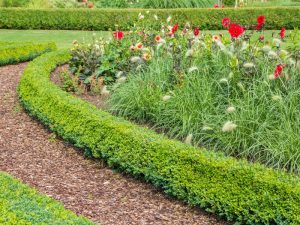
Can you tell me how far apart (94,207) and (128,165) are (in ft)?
2.43

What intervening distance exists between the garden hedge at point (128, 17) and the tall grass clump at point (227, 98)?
1059 centimetres

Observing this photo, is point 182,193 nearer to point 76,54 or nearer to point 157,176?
point 157,176

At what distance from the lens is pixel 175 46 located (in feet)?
25.3

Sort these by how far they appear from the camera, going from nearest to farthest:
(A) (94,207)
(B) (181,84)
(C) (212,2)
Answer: (A) (94,207)
(B) (181,84)
(C) (212,2)

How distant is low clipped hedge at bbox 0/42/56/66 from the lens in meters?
11.7

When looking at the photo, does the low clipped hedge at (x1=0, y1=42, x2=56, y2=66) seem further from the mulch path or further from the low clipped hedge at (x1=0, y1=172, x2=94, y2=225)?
the low clipped hedge at (x1=0, y1=172, x2=94, y2=225)

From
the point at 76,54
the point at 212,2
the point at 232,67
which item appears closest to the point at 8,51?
the point at 76,54

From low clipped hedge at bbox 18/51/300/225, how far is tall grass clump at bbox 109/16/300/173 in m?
0.43

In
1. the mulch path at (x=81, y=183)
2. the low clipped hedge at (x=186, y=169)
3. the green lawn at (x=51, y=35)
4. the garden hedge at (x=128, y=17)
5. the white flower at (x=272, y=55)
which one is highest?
the white flower at (x=272, y=55)

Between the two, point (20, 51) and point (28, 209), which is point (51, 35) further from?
point (28, 209)

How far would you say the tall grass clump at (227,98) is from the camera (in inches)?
217

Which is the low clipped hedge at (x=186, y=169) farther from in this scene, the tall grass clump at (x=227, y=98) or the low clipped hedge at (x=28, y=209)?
the low clipped hedge at (x=28, y=209)

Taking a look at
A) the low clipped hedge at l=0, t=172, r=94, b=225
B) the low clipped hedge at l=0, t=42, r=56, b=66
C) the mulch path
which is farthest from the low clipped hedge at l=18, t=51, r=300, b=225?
the low clipped hedge at l=0, t=42, r=56, b=66

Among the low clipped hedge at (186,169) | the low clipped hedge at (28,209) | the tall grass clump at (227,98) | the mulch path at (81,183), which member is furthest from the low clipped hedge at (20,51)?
the low clipped hedge at (28,209)
